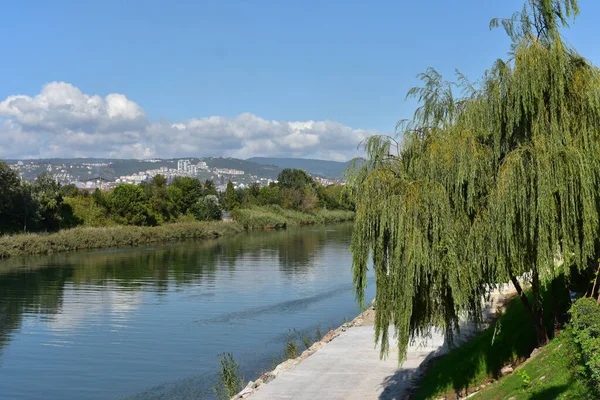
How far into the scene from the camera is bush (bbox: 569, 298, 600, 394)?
7.73 m

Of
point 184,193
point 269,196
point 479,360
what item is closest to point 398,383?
point 479,360

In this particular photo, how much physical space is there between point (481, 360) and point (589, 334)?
5.24 meters

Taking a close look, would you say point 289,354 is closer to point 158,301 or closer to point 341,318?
point 341,318

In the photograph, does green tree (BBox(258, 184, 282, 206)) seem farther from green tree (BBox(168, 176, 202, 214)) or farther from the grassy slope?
the grassy slope

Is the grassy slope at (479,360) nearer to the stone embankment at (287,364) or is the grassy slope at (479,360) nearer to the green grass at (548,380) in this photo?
the green grass at (548,380)

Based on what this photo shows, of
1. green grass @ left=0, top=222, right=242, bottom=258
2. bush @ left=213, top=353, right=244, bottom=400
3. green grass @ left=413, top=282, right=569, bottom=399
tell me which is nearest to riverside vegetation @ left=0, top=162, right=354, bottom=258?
green grass @ left=0, top=222, right=242, bottom=258

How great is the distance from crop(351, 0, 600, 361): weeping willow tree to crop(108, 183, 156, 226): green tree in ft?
219

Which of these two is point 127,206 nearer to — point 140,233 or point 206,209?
point 140,233

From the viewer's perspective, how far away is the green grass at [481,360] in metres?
13.3

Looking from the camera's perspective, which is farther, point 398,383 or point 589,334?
point 398,383

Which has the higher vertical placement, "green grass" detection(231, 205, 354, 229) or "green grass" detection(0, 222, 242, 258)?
"green grass" detection(231, 205, 354, 229)

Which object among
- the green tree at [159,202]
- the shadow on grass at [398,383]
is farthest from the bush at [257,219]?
the shadow on grass at [398,383]

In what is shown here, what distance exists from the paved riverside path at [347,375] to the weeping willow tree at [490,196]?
10.6 ft

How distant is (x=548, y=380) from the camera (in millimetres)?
9938
